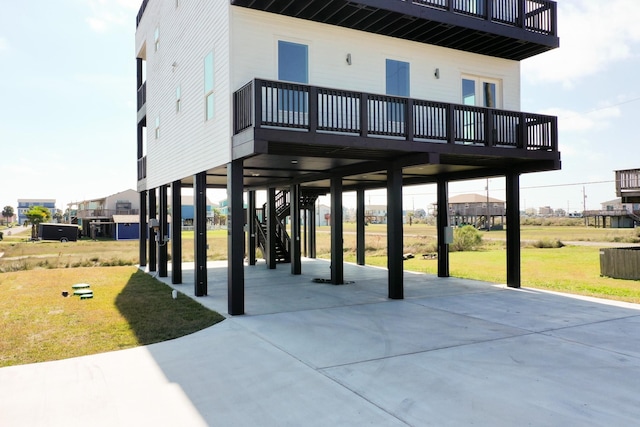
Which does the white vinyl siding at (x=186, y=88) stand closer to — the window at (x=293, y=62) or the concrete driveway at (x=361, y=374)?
the window at (x=293, y=62)

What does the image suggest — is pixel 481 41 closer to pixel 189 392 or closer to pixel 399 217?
pixel 399 217

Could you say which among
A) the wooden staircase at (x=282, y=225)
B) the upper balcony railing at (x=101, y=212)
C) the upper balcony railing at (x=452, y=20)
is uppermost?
the upper balcony railing at (x=452, y=20)

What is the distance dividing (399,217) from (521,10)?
6.96 metres

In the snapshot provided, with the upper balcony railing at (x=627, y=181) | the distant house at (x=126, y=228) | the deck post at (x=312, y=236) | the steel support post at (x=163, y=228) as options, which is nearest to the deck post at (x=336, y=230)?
the steel support post at (x=163, y=228)

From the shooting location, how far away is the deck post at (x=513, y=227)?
42.5 ft

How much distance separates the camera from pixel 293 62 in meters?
10.2

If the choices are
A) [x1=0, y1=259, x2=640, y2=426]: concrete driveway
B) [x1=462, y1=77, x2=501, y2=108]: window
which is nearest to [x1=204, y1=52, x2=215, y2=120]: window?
[x1=0, y1=259, x2=640, y2=426]: concrete driveway

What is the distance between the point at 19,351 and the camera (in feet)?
22.4

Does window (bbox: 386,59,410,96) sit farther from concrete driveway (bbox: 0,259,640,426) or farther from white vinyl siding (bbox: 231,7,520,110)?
concrete driveway (bbox: 0,259,640,426)

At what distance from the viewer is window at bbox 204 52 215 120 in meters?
10.8

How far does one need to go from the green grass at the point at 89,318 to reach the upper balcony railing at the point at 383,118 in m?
4.39

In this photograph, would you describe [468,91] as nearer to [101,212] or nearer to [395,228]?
[395,228]

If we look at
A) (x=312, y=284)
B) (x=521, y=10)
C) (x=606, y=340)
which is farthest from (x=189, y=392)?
(x=521, y=10)

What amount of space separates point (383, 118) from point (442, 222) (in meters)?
6.49
